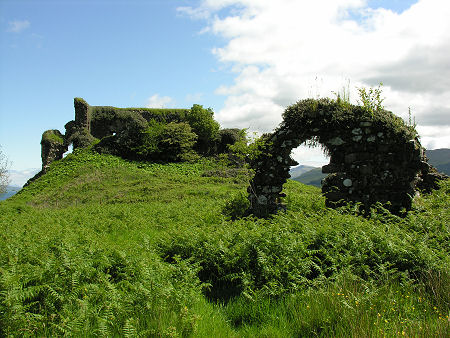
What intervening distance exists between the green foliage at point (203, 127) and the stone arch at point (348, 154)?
24518 mm

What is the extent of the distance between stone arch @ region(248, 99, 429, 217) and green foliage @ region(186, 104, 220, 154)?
24518 mm

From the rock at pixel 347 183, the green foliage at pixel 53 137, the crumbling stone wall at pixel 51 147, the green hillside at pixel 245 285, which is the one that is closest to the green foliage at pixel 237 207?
the green hillside at pixel 245 285

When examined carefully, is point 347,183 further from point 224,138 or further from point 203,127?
point 224,138

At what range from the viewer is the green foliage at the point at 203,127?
3562 cm

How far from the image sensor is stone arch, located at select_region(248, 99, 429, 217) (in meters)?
10.3

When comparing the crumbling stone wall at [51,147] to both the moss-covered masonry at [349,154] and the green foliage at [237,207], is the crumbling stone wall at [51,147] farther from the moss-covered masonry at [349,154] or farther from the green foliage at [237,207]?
the moss-covered masonry at [349,154]

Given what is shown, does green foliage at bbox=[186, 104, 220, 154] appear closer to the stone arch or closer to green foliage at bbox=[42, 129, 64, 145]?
green foliage at bbox=[42, 129, 64, 145]

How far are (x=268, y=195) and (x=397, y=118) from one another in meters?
5.51

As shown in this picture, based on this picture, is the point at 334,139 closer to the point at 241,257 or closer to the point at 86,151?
the point at 241,257

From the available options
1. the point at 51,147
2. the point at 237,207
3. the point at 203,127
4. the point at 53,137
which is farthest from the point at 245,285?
the point at 53,137

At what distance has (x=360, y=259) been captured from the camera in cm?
521

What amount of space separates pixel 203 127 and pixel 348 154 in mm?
26140

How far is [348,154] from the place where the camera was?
35.4 feet

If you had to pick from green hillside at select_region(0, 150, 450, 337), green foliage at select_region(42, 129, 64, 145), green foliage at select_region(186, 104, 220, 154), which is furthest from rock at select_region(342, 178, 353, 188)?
green foliage at select_region(42, 129, 64, 145)
